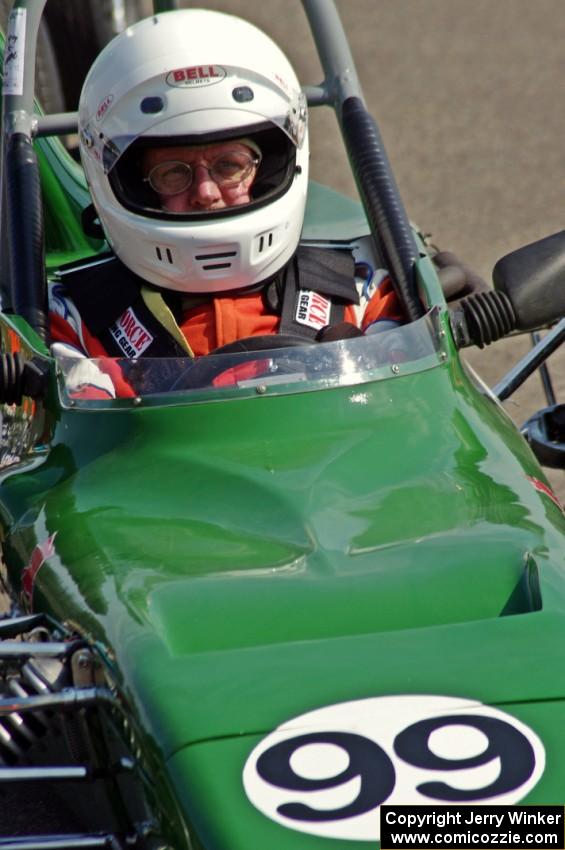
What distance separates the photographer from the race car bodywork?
2484 mm

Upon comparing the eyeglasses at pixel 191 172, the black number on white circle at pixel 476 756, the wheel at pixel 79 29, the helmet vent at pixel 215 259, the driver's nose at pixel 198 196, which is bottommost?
the black number on white circle at pixel 476 756

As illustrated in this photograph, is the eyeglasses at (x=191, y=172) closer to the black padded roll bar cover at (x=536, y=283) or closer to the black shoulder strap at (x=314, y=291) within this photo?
the black shoulder strap at (x=314, y=291)

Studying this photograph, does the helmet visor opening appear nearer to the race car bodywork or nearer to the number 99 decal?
the race car bodywork

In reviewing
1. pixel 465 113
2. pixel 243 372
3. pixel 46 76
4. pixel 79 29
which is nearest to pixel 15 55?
pixel 243 372

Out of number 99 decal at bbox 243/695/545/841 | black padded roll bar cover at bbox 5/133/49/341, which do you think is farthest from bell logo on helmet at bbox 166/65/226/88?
number 99 decal at bbox 243/695/545/841

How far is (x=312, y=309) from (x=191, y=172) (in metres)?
0.48

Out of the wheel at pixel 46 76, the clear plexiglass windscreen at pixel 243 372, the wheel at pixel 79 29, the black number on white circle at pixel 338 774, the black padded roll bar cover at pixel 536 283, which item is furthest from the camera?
the wheel at pixel 79 29

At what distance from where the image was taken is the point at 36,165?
15.0 feet

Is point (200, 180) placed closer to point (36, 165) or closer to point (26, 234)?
point (26, 234)

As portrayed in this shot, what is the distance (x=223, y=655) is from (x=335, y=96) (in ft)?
8.35

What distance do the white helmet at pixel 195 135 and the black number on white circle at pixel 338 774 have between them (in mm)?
1811

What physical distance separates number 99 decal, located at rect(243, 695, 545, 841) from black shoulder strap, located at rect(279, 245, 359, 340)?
5.43 ft

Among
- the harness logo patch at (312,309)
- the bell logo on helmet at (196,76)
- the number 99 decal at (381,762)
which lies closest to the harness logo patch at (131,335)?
the harness logo patch at (312,309)

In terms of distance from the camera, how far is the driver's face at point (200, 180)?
13.2 ft
